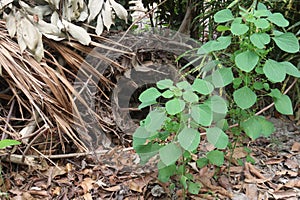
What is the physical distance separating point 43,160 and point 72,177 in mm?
121

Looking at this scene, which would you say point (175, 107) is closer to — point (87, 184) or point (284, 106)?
point (284, 106)

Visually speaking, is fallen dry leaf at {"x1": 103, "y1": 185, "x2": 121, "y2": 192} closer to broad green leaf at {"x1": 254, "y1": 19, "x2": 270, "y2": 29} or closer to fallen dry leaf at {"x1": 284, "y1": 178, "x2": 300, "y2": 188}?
fallen dry leaf at {"x1": 284, "y1": 178, "x2": 300, "y2": 188}

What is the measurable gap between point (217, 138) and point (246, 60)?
22 centimetres

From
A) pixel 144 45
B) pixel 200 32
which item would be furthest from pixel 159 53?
pixel 200 32

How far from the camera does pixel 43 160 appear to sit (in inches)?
54.7

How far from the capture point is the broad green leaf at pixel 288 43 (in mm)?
1095

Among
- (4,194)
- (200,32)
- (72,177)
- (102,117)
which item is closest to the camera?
(4,194)

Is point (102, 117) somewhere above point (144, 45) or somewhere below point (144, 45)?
below

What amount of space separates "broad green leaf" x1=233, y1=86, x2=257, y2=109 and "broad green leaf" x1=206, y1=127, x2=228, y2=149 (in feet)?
0.31

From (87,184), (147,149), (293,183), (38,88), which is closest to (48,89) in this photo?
(38,88)

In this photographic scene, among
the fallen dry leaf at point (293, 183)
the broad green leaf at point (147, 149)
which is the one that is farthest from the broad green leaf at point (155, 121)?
the fallen dry leaf at point (293, 183)

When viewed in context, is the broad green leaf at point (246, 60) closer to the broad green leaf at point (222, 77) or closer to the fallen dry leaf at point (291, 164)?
the broad green leaf at point (222, 77)

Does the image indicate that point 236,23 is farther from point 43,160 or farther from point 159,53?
point 43,160

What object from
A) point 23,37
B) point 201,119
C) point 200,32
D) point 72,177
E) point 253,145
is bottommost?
point 253,145
